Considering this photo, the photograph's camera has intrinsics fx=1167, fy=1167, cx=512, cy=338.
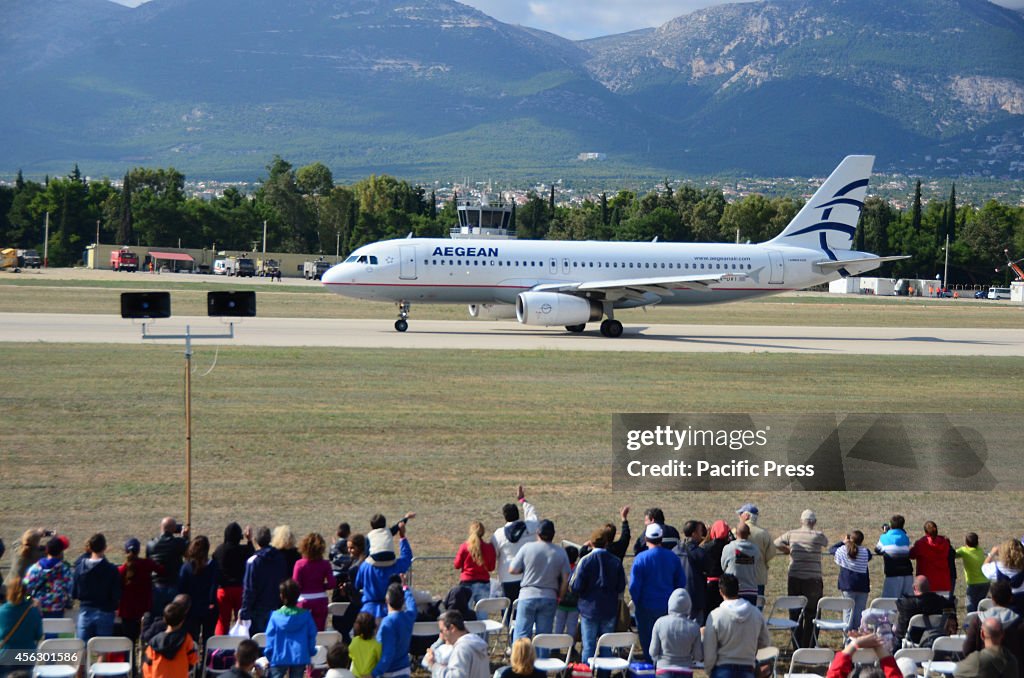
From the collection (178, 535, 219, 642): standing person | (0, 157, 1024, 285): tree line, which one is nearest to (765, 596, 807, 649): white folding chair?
(178, 535, 219, 642): standing person

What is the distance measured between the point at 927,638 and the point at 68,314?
50.6m

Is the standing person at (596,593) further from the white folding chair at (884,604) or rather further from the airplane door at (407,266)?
the airplane door at (407,266)

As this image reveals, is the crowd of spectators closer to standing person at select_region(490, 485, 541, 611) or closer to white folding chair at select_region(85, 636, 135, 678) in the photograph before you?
standing person at select_region(490, 485, 541, 611)

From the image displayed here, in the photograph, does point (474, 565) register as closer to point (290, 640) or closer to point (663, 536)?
point (663, 536)

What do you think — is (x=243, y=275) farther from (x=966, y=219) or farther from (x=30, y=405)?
(x=966, y=219)

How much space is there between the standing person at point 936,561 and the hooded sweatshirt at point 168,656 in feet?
27.5

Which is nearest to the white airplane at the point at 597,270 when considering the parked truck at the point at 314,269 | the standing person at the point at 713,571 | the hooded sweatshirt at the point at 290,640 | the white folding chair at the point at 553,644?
the standing person at the point at 713,571

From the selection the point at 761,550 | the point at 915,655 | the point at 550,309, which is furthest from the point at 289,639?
the point at 550,309

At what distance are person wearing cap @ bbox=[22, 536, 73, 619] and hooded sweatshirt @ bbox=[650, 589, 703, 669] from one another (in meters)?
5.82

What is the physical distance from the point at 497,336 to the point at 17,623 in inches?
1542

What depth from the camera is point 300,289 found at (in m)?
94.1

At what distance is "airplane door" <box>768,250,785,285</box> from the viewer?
54.7 metres

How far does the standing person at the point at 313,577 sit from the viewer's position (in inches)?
458

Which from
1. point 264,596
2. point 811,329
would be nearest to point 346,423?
point 264,596
